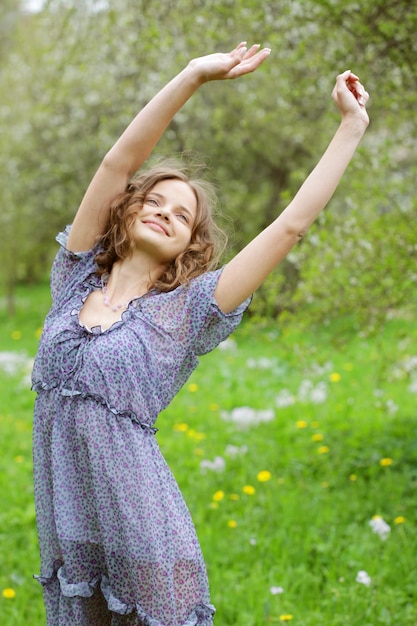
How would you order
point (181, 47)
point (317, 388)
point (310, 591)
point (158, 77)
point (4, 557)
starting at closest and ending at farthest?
point (310, 591)
point (4, 557)
point (317, 388)
point (181, 47)
point (158, 77)

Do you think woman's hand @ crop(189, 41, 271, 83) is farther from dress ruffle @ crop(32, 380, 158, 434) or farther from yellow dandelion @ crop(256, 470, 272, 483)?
yellow dandelion @ crop(256, 470, 272, 483)

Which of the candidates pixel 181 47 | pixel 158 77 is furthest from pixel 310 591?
pixel 158 77

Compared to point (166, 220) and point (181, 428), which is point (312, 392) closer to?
point (181, 428)

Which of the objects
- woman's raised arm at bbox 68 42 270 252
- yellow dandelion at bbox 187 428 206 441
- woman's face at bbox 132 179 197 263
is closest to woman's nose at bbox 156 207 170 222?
woman's face at bbox 132 179 197 263

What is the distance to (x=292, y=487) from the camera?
432 cm

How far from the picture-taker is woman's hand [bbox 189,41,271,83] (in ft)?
6.63

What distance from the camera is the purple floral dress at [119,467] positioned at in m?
1.92

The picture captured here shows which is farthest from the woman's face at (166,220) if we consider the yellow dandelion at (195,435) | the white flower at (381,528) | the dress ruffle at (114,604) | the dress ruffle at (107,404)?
the yellow dandelion at (195,435)

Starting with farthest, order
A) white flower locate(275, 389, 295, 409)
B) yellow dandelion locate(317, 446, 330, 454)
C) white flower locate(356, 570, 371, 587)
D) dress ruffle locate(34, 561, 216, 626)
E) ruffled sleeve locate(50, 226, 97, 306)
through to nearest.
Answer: white flower locate(275, 389, 295, 409)
yellow dandelion locate(317, 446, 330, 454)
white flower locate(356, 570, 371, 587)
ruffled sleeve locate(50, 226, 97, 306)
dress ruffle locate(34, 561, 216, 626)

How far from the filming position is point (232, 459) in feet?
15.7

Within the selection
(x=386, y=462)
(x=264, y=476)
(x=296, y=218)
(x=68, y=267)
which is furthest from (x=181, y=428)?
(x=296, y=218)

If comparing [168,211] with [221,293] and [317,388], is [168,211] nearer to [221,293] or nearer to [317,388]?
[221,293]

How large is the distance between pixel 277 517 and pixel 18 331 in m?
8.25

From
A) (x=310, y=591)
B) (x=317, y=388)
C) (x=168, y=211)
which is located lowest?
(x=310, y=591)
